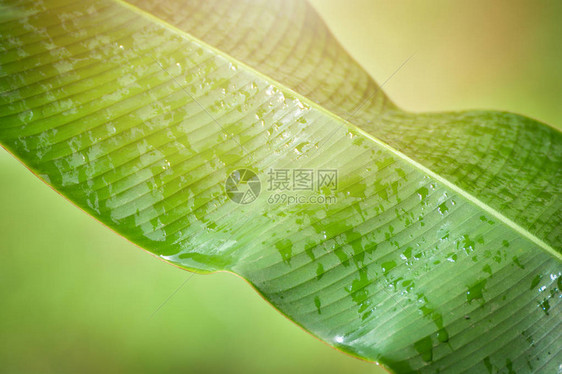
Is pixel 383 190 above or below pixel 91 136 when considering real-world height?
below

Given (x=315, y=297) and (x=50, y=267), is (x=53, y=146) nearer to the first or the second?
(x=315, y=297)

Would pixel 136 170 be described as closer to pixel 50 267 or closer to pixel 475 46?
pixel 50 267

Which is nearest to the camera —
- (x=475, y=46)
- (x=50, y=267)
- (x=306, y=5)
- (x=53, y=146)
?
(x=53, y=146)

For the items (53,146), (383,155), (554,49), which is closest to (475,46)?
(554,49)

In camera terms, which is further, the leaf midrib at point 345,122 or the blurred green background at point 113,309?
the blurred green background at point 113,309

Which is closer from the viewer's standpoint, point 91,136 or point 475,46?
point 91,136

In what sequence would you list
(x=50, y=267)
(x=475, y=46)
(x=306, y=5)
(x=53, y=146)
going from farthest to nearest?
(x=475, y=46) < (x=50, y=267) < (x=306, y=5) < (x=53, y=146)

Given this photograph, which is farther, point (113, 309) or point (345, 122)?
point (113, 309)

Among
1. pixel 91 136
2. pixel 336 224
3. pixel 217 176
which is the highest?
pixel 91 136

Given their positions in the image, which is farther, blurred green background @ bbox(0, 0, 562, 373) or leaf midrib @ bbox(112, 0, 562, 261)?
blurred green background @ bbox(0, 0, 562, 373)
